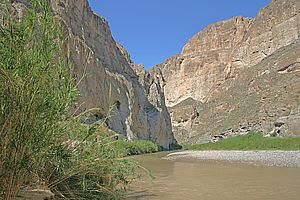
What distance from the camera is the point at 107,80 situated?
4203 centimetres

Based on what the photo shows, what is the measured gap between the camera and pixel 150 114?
2327 inches

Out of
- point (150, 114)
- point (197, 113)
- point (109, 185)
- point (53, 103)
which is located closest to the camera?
point (53, 103)

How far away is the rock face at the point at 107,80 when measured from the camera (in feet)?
116

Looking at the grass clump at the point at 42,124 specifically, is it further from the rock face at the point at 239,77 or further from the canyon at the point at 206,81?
the rock face at the point at 239,77

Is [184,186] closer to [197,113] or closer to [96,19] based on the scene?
[96,19]

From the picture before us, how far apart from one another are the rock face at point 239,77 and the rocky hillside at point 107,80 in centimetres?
1188

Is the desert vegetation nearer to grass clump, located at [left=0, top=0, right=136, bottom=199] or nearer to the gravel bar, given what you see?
grass clump, located at [left=0, top=0, right=136, bottom=199]

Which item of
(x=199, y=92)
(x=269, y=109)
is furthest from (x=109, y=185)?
(x=199, y=92)

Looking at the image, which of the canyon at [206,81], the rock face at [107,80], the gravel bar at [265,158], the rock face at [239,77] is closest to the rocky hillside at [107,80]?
the rock face at [107,80]

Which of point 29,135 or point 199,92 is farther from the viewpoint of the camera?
point 199,92

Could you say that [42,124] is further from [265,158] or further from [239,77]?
[239,77]

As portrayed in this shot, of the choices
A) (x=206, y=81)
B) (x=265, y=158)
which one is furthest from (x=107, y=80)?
(x=206, y=81)

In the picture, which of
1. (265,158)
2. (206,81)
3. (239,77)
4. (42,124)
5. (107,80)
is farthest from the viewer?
(206,81)

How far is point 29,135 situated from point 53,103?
54 centimetres
